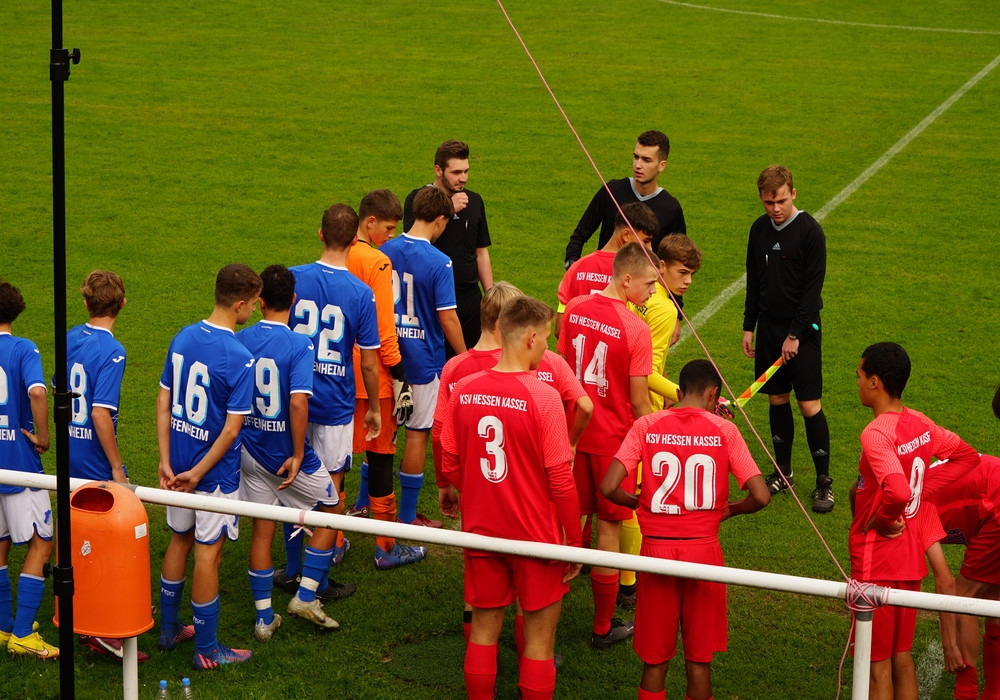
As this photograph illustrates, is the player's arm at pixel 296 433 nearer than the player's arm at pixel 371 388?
Yes

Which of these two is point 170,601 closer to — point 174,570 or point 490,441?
point 174,570

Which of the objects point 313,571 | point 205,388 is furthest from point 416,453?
point 205,388

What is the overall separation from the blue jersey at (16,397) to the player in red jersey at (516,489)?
205cm

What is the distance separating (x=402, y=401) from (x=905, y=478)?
2860 mm

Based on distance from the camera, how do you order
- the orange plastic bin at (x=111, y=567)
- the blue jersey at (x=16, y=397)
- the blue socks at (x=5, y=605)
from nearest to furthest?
the orange plastic bin at (x=111, y=567), the blue jersey at (x=16, y=397), the blue socks at (x=5, y=605)

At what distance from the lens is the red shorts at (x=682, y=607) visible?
454cm

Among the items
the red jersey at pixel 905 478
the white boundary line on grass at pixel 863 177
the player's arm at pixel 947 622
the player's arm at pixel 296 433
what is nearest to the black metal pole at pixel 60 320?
the player's arm at pixel 296 433

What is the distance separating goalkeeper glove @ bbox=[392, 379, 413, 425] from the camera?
6.35m

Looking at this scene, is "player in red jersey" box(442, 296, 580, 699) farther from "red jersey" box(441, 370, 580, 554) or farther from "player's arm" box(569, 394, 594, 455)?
"player's arm" box(569, 394, 594, 455)

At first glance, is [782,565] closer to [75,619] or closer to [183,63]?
[75,619]

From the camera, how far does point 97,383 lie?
17.2 feet

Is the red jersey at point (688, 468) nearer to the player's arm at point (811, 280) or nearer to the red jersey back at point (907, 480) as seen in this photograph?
the red jersey back at point (907, 480)

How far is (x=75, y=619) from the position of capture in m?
4.34

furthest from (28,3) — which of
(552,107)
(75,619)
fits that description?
(75,619)
